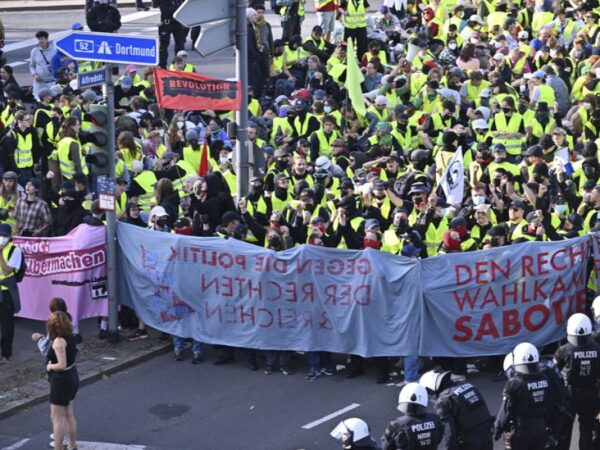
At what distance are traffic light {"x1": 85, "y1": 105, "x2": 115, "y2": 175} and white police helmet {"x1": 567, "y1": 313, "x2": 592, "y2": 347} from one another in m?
6.41

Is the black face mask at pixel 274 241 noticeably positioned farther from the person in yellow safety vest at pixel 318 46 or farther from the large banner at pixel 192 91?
the person in yellow safety vest at pixel 318 46

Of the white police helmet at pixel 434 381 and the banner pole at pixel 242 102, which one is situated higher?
the banner pole at pixel 242 102

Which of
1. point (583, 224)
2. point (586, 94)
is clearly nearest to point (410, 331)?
point (583, 224)

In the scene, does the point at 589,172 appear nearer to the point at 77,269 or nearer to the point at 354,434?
the point at 77,269

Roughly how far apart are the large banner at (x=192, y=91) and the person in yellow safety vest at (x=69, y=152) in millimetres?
2479

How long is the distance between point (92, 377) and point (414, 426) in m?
6.01

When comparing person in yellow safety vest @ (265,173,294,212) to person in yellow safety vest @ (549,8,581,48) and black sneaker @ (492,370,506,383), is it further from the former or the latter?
person in yellow safety vest @ (549,8,581,48)

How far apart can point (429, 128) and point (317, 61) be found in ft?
13.6

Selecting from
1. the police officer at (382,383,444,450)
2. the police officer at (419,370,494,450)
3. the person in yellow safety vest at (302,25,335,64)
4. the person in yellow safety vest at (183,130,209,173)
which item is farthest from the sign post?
the person in yellow safety vest at (302,25,335,64)

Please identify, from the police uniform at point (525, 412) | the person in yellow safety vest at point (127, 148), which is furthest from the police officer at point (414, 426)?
the person in yellow safety vest at point (127, 148)

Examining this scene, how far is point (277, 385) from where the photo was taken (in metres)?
17.0

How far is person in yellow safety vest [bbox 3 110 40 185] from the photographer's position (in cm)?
2205

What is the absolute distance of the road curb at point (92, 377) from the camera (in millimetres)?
16391

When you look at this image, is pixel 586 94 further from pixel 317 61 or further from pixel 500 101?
pixel 317 61
